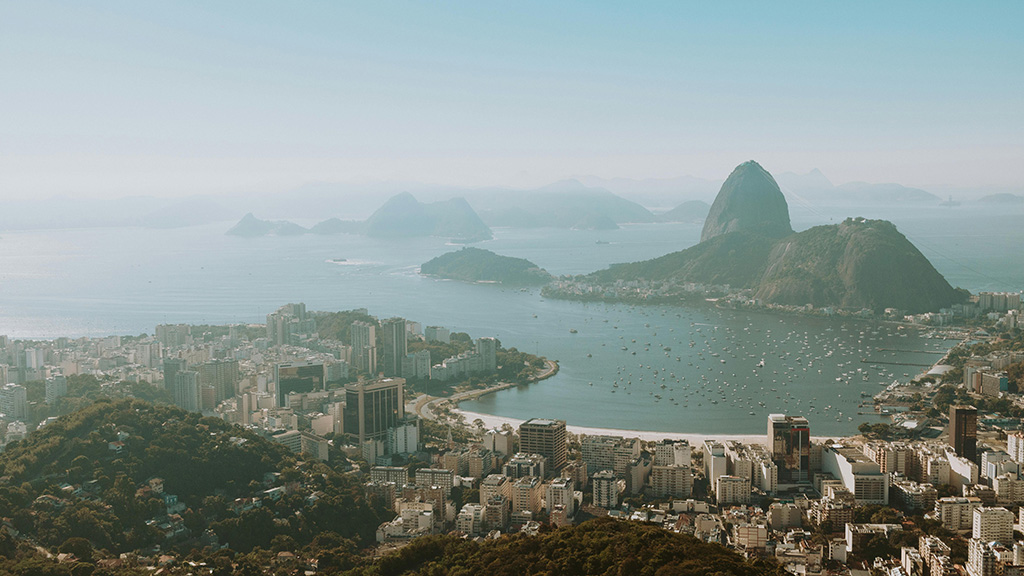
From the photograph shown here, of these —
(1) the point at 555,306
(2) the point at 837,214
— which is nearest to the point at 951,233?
(2) the point at 837,214

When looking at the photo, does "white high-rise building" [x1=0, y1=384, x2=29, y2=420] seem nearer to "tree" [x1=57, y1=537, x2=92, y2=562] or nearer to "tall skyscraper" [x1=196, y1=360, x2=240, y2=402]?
"tall skyscraper" [x1=196, y1=360, x2=240, y2=402]

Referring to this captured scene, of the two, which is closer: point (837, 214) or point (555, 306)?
point (555, 306)

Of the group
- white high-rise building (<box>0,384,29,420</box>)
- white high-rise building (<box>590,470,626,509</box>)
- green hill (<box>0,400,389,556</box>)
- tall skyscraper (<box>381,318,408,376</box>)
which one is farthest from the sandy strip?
white high-rise building (<box>0,384,29,420</box>)

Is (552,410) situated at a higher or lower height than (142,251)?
lower

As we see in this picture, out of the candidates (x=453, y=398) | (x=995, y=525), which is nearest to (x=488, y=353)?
(x=453, y=398)

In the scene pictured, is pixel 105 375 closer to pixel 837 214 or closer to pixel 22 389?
pixel 22 389

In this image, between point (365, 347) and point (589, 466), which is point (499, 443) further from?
point (365, 347)
